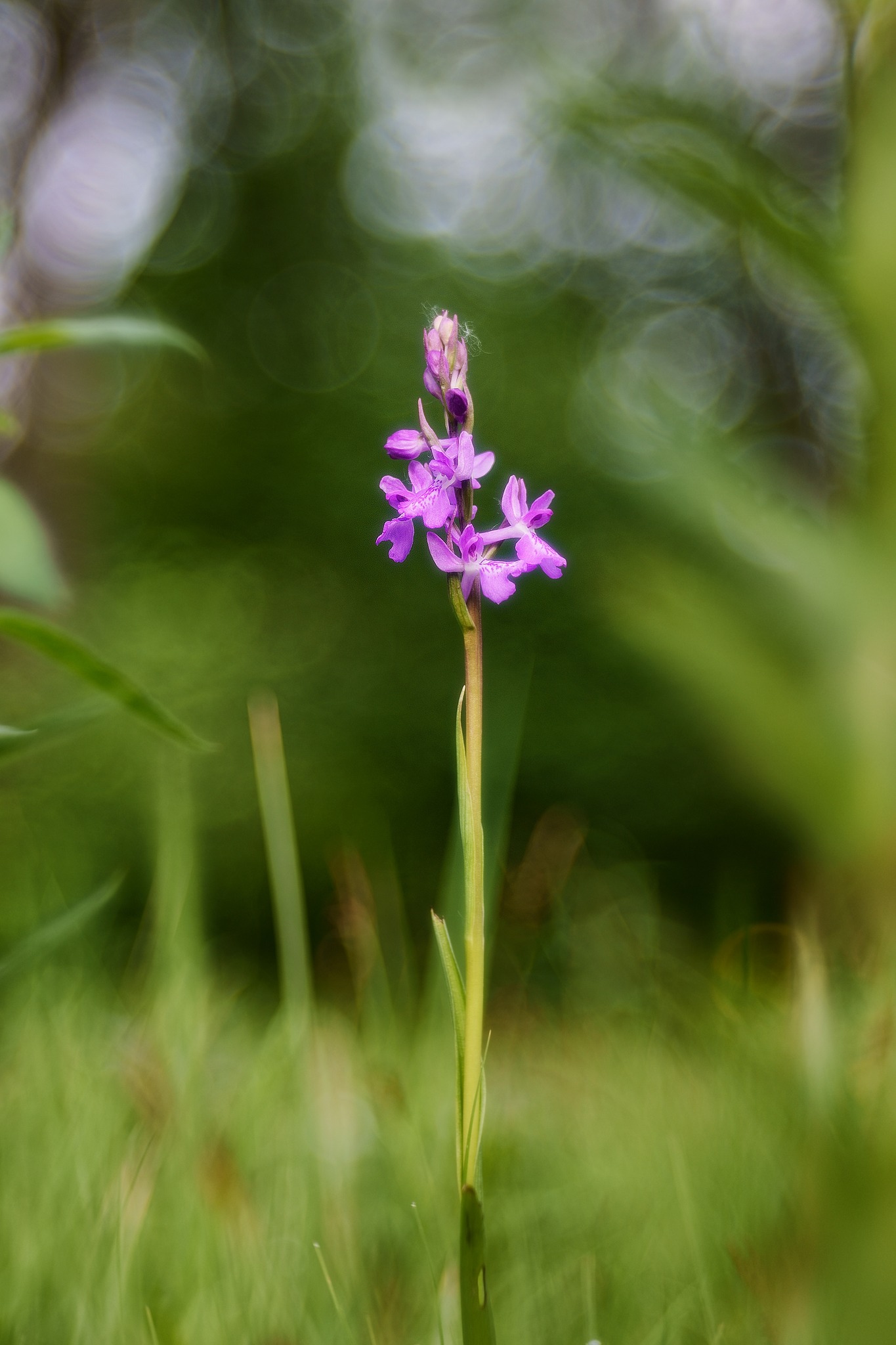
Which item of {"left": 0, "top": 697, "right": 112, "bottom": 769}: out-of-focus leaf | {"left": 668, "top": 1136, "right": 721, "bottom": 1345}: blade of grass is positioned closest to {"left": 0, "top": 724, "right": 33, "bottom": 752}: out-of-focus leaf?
{"left": 0, "top": 697, "right": 112, "bottom": 769}: out-of-focus leaf

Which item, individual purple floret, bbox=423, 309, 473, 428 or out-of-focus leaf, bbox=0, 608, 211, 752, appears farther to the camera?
out-of-focus leaf, bbox=0, 608, 211, 752

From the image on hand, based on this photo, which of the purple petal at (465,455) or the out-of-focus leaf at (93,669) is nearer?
the purple petal at (465,455)

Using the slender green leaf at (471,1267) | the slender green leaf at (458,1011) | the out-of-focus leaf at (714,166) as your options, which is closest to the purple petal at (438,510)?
the slender green leaf at (458,1011)

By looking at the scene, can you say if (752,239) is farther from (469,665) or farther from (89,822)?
(89,822)

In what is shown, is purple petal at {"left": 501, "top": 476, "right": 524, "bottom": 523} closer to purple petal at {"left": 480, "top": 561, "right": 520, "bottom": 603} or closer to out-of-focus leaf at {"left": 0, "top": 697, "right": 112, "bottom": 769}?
purple petal at {"left": 480, "top": 561, "right": 520, "bottom": 603}

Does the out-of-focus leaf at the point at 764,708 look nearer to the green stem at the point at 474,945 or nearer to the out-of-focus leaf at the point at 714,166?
the out-of-focus leaf at the point at 714,166
